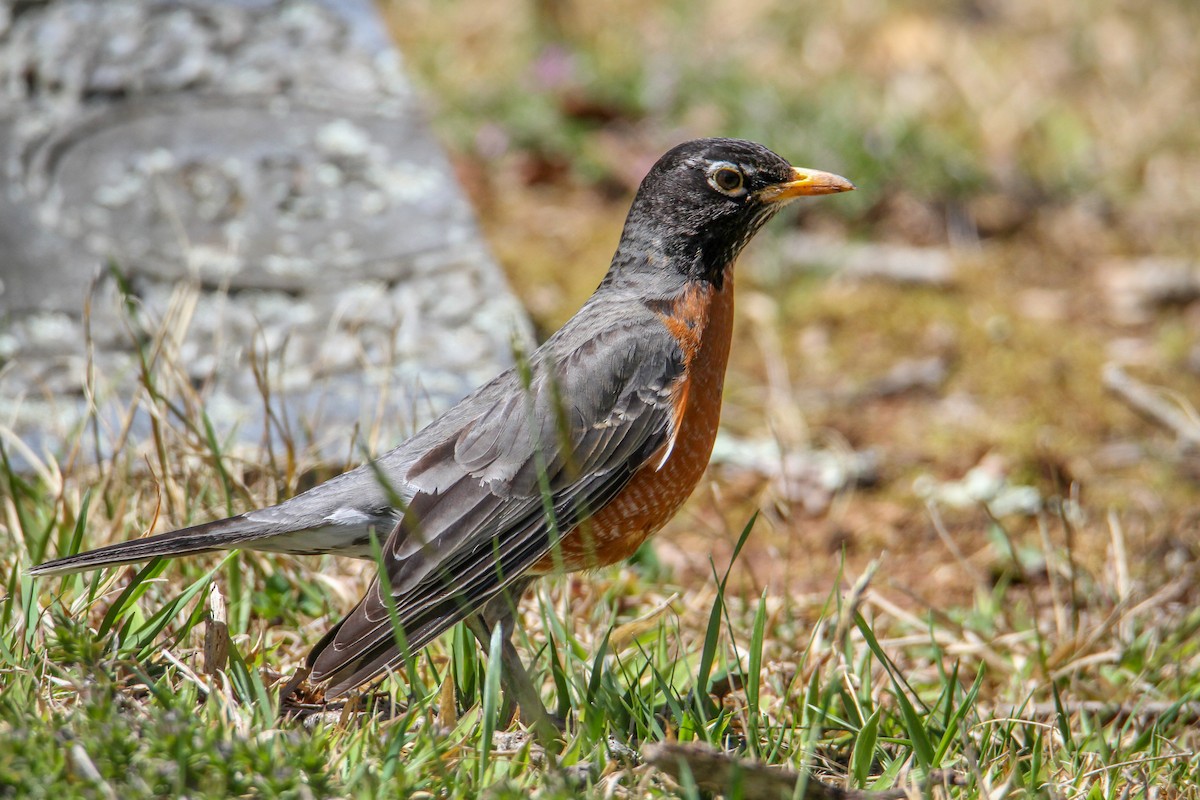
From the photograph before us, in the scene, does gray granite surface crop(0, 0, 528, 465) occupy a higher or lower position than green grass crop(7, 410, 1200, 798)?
higher

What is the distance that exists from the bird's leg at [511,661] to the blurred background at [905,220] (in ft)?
5.76

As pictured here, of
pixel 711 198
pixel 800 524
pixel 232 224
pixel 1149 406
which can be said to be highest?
pixel 711 198

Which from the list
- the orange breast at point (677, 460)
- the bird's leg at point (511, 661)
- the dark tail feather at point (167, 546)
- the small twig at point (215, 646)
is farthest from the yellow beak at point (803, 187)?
the small twig at point (215, 646)

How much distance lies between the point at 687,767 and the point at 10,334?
378 cm

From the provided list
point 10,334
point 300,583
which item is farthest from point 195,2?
point 300,583

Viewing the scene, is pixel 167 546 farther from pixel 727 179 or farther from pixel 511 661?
pixel 727 179

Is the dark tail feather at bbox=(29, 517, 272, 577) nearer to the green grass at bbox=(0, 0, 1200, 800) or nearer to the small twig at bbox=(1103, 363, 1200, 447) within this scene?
the green grass at bbox=(0, 0, 1200, 800)

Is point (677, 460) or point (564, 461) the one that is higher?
point (564, 461)

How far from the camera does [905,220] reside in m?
7.71

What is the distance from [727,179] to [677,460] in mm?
1012

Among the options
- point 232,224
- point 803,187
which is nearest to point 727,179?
point 803,187

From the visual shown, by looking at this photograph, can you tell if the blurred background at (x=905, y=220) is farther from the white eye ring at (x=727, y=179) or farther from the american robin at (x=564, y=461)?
the white eye ring at (x=727, y=179)

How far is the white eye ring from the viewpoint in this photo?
4180mm

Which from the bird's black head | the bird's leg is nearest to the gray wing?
the bird's leg
